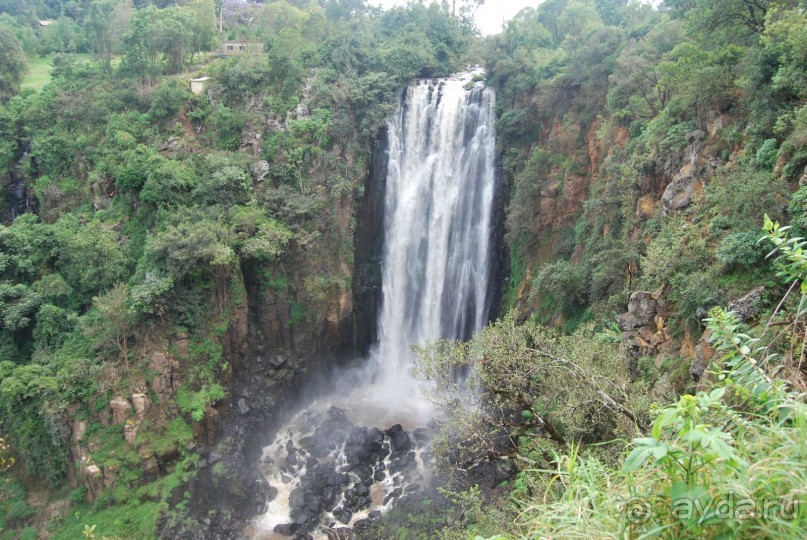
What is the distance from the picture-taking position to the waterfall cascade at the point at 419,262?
65.4 feet

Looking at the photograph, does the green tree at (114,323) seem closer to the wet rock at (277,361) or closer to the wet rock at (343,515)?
the wet rock at (277,361)

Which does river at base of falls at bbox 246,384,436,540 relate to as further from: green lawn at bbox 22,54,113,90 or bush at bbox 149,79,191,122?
green lawn at bbox 22,54,113,90

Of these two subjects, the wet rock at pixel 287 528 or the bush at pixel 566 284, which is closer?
the wet rock at pixel 287 528

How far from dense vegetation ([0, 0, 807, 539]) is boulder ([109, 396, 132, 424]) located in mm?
301

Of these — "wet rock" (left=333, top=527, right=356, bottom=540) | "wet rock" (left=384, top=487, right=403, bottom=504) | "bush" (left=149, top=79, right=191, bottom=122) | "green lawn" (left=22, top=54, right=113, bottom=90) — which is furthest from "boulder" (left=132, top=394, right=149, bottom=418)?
"green lawn" (left=22, top=54, right=113, bottom=90)

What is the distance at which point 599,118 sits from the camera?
19344 mm

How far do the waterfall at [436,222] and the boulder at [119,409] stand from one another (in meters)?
10.8

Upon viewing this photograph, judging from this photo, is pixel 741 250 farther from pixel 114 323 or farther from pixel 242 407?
pixel 114 323

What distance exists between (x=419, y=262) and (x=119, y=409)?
13629 mm

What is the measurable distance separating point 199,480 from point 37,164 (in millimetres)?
18123

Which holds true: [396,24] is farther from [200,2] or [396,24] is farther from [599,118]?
[599,118]

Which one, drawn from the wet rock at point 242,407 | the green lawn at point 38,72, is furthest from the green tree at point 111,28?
the wet rock at point 242,407

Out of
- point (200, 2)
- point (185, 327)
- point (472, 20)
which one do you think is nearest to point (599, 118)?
point (185, 327)

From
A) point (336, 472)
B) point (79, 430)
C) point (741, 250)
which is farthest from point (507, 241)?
point (79, 430)
